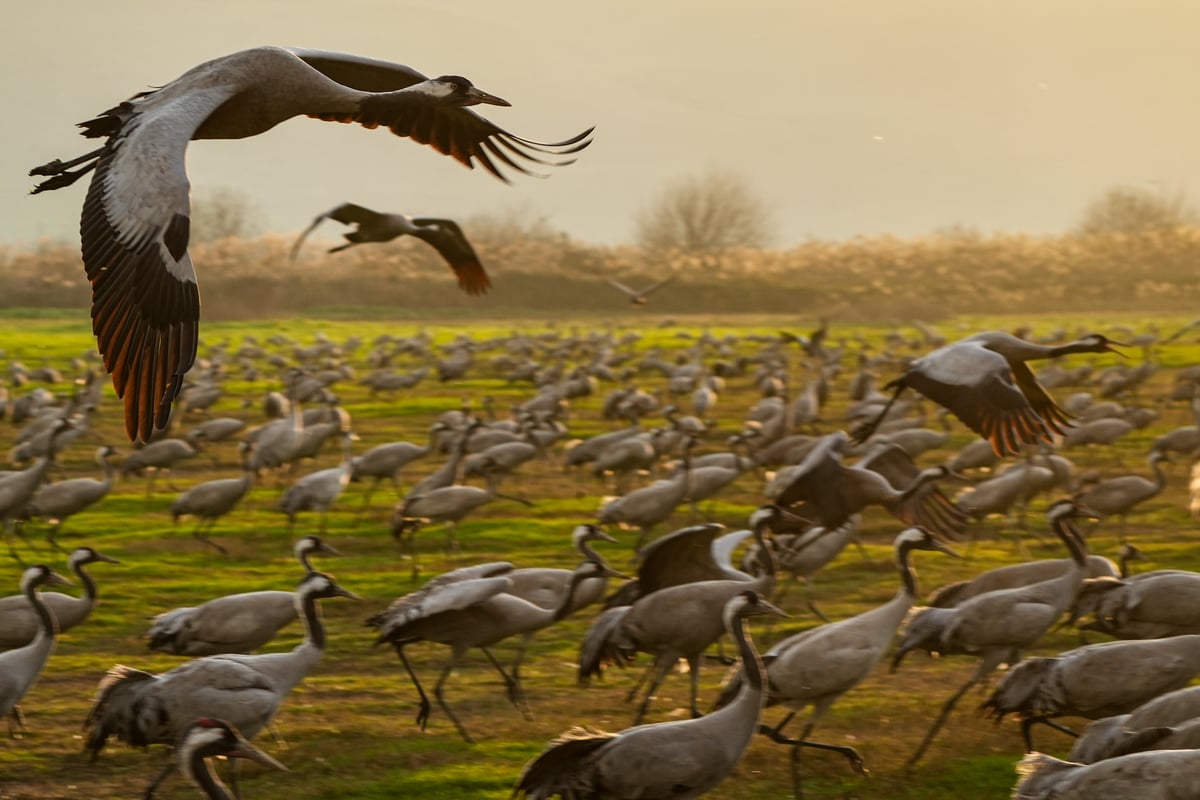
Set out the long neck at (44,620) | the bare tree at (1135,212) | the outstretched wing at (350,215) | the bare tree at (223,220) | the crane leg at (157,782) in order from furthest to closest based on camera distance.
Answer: the bare tree at (1135,212) → the bare tree at (223,220) → the outstretched wing at (350,215) → the long neck at (44,620) → the crane leg at (157,782)

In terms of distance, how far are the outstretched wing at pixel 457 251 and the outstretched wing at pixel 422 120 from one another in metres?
1.12

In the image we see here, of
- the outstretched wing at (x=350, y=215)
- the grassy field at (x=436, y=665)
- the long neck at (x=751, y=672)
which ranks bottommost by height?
the grassy field at (x=436, y=665)

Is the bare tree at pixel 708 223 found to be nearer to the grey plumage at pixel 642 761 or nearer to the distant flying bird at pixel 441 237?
the distant flying bird at pixel 441 237

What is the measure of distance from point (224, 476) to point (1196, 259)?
7528cm

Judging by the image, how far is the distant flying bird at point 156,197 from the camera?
5.07 meters

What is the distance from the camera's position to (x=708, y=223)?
105500 millimetres

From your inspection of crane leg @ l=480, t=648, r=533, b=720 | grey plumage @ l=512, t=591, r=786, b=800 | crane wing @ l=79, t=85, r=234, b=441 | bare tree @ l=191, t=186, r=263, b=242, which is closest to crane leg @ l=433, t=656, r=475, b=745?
crane leg @ l=480, t=648, r=533, b=720

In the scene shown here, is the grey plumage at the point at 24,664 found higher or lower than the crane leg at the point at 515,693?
higher

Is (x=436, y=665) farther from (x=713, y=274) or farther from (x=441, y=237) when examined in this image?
(x=713, y=274)

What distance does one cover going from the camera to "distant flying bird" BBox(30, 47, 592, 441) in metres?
5.07

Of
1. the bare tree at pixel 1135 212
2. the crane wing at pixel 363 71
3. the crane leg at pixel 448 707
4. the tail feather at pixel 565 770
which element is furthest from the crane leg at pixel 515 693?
the bare tree at pixel 1135 212

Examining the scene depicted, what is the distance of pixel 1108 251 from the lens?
293ft

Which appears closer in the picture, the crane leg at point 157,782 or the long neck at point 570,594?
the crane leg at point 157,782

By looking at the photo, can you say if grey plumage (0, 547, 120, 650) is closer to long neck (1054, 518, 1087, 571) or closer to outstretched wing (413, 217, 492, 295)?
outstretched wing (413, 217, 492, 295)
